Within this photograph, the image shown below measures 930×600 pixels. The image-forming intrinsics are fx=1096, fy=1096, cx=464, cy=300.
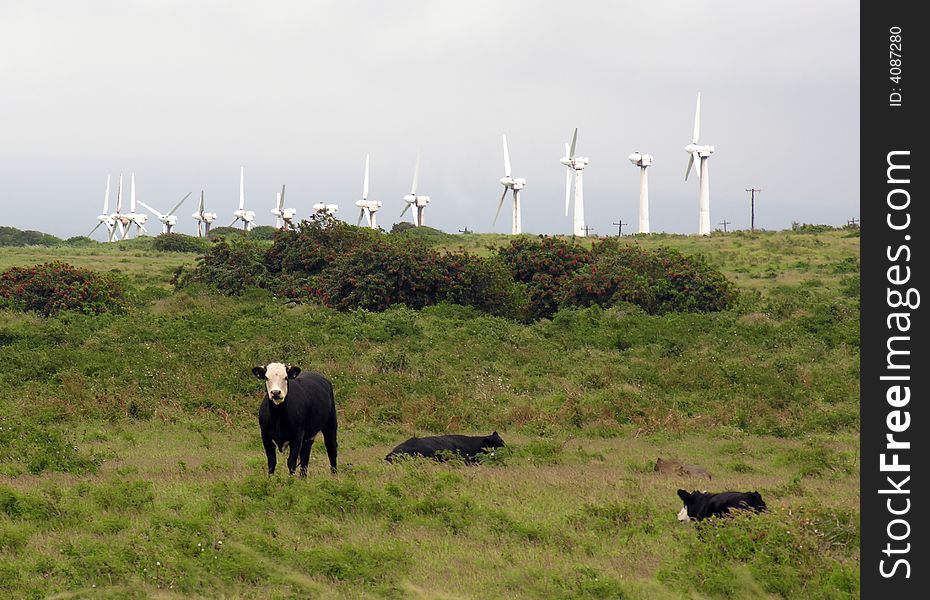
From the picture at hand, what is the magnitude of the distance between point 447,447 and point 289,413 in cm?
319

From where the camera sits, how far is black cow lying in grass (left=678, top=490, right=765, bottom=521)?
473 inches

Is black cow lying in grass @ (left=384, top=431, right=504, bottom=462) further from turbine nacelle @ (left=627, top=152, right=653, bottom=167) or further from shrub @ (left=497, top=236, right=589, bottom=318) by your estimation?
turbine nacelle @ (left=627, top=152, right=653, bottom=167)

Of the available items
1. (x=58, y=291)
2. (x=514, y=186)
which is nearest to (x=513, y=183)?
(x=514, y=186)

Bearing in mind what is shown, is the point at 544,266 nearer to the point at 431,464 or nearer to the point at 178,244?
the point at 431,464

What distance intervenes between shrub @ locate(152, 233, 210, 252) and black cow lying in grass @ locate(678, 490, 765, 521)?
55.8m

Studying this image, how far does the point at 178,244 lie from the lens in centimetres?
6638

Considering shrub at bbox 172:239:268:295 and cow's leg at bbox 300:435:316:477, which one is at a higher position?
shrub at bbox 172:239:268:295

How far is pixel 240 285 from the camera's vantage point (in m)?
39.2

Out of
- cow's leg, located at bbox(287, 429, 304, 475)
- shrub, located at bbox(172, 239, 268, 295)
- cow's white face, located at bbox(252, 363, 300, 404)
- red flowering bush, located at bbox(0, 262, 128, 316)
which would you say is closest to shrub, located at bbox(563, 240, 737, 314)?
shrub, located at bbox(172, 239, 268, 295)

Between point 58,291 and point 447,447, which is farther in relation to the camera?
point 58,291

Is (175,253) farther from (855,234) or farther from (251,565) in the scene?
(251,565)

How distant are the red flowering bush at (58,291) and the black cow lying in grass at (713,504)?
25205 millimetres

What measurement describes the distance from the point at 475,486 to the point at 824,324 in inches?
773

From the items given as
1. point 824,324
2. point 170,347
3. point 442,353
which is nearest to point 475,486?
point 442,353
